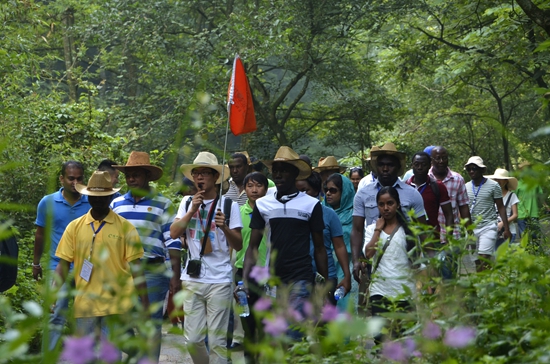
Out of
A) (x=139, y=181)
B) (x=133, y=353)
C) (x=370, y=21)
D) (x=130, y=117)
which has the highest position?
(x=370, y=21)

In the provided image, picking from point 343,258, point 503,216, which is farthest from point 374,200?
point 503,216

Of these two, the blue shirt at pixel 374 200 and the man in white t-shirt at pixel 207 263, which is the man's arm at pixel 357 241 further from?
the man in white t-shirt at pixel 207 263

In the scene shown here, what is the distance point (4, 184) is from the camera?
12750mm

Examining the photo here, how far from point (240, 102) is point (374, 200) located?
3154 millimetres

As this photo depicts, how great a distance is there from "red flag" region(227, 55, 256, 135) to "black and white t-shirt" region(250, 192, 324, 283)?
10.0 feet

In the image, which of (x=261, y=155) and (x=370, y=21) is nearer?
(x=370, y=21)

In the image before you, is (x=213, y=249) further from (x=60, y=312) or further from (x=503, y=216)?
(x=503, y=216)

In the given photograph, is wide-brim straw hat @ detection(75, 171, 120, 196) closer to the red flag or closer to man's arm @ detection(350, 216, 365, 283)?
man's arm @ detection(350, 216, 365, 283)

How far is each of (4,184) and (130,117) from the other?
9.75m

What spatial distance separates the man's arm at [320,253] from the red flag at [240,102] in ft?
10.3

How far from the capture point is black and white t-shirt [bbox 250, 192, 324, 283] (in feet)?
22.7

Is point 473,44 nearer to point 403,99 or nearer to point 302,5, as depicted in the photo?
point 302,5

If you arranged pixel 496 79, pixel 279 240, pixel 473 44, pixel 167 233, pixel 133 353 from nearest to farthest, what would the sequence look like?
pixel 133 353, pixel 279 240, pixel 167 233, pixel 473 44, pixel 496 79

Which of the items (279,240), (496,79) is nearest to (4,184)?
(279,240)
